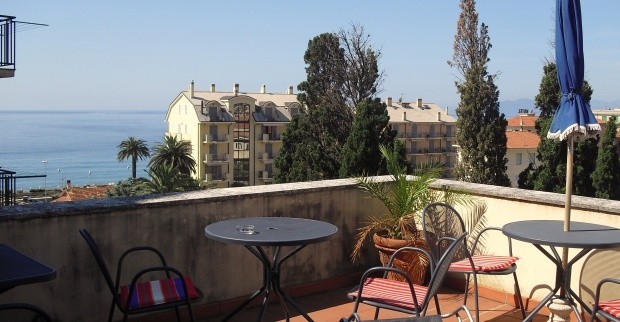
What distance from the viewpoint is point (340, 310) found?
513 centimetres

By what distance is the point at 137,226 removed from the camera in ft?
14.7

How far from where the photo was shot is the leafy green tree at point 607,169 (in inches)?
874

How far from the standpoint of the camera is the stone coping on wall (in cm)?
406

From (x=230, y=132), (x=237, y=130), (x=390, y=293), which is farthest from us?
(x=237, y=130)

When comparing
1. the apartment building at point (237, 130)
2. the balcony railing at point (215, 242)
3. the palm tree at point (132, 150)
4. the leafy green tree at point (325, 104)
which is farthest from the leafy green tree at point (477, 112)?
the palm tree at point (132, 150)

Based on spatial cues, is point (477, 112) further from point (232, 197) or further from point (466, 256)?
point (232, 197)

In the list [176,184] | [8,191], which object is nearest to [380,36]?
[176,184]

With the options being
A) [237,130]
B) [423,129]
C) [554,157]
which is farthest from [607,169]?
[423,129]

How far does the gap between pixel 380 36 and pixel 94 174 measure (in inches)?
4240

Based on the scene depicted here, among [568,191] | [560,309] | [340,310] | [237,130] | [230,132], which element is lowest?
[340,310]

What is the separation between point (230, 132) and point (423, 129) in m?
23.7

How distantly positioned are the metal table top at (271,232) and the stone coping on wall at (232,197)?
0.64 meters

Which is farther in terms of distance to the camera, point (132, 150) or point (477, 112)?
point (132, 150)

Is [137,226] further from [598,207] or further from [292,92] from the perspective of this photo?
[292,92]
